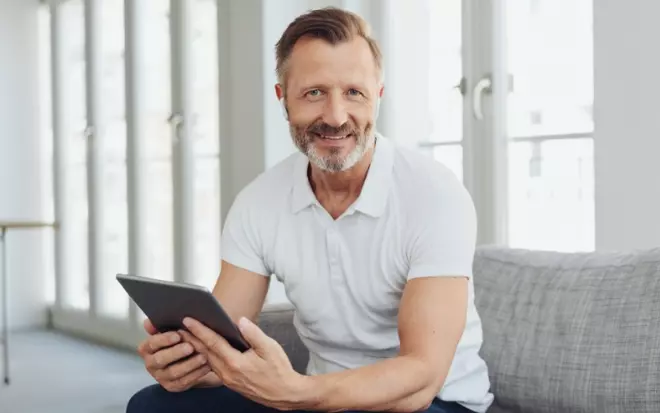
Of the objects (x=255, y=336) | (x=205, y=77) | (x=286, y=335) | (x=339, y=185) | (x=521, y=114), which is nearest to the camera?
(x=255, y=336)

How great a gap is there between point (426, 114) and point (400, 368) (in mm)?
1895

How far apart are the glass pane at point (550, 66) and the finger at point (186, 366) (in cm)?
151

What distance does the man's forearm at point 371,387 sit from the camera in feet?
4.46

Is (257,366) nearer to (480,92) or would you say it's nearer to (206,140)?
(480,92)

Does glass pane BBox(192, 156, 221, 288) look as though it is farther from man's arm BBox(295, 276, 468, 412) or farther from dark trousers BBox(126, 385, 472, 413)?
man's arm BBox(295, 276, 468, 412)

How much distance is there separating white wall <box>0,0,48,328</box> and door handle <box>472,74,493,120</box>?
12.3 ft

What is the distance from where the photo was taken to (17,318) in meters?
5.68

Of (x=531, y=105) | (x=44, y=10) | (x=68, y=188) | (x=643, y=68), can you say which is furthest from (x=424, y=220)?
(x=44, y=10)

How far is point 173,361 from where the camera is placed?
1514 millimetres

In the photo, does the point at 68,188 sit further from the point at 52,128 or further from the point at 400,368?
the point at 400,368

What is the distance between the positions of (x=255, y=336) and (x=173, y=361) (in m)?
0.25

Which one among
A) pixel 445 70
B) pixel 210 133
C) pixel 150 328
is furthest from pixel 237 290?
pixel 210 133

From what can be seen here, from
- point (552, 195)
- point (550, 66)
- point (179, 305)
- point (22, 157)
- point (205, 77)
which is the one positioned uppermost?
point (205, 77)

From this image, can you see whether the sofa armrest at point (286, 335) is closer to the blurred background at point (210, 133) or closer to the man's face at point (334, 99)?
the man's face at point (334, 99)
